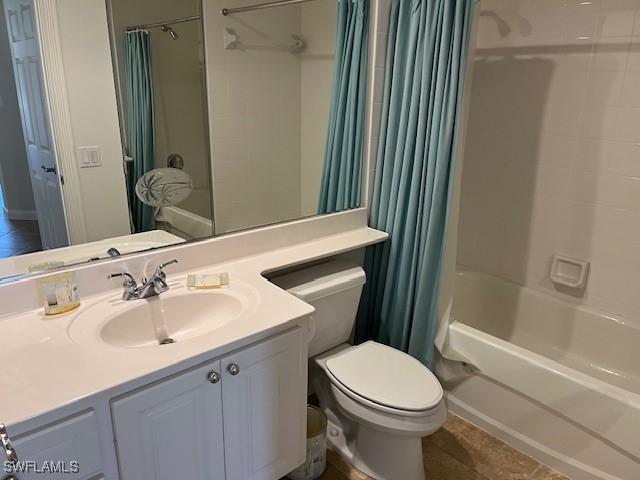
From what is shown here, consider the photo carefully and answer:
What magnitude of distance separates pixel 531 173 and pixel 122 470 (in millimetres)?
2210

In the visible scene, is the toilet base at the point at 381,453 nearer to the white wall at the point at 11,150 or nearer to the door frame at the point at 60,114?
the door frame at the point at 60,114

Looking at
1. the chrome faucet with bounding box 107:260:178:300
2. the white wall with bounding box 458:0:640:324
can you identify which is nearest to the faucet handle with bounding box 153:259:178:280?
the chrome faucet with bounding box 107:260:178:300

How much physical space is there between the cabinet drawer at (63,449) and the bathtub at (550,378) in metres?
1.49

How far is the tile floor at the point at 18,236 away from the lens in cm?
141

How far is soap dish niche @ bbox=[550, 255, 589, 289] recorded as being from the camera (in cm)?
233

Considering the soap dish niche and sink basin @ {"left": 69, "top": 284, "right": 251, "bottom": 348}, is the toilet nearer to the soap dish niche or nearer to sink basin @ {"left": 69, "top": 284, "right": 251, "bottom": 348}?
sink basin @ {"left": 69, "top": 284, "right": 251, "bottom": 348}

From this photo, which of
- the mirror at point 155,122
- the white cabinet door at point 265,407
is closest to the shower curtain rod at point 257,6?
the mirror at point 155,122

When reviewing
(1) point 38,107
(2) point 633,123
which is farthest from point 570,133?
(1) point 38,107

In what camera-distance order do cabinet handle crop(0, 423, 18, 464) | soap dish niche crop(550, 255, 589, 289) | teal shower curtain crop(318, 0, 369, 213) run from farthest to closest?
soap dish niche crop(550, 255, 589, 289), teal shower curtain crop(318, 0, 369, 213), cabinet handle crop(0, 423, 18, 464)

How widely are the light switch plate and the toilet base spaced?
1.30m

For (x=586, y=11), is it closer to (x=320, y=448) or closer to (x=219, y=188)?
(x=219, y=188)

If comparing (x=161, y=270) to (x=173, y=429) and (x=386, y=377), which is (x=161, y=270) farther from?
(x=386, y=377)

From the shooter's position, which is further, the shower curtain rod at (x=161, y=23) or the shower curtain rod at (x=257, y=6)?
the shower curtain rod at (x=257, y=6)

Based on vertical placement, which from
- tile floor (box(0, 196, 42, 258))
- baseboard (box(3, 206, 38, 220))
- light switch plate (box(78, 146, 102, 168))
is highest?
light switch plate (box(78, 146, 102, 168))
